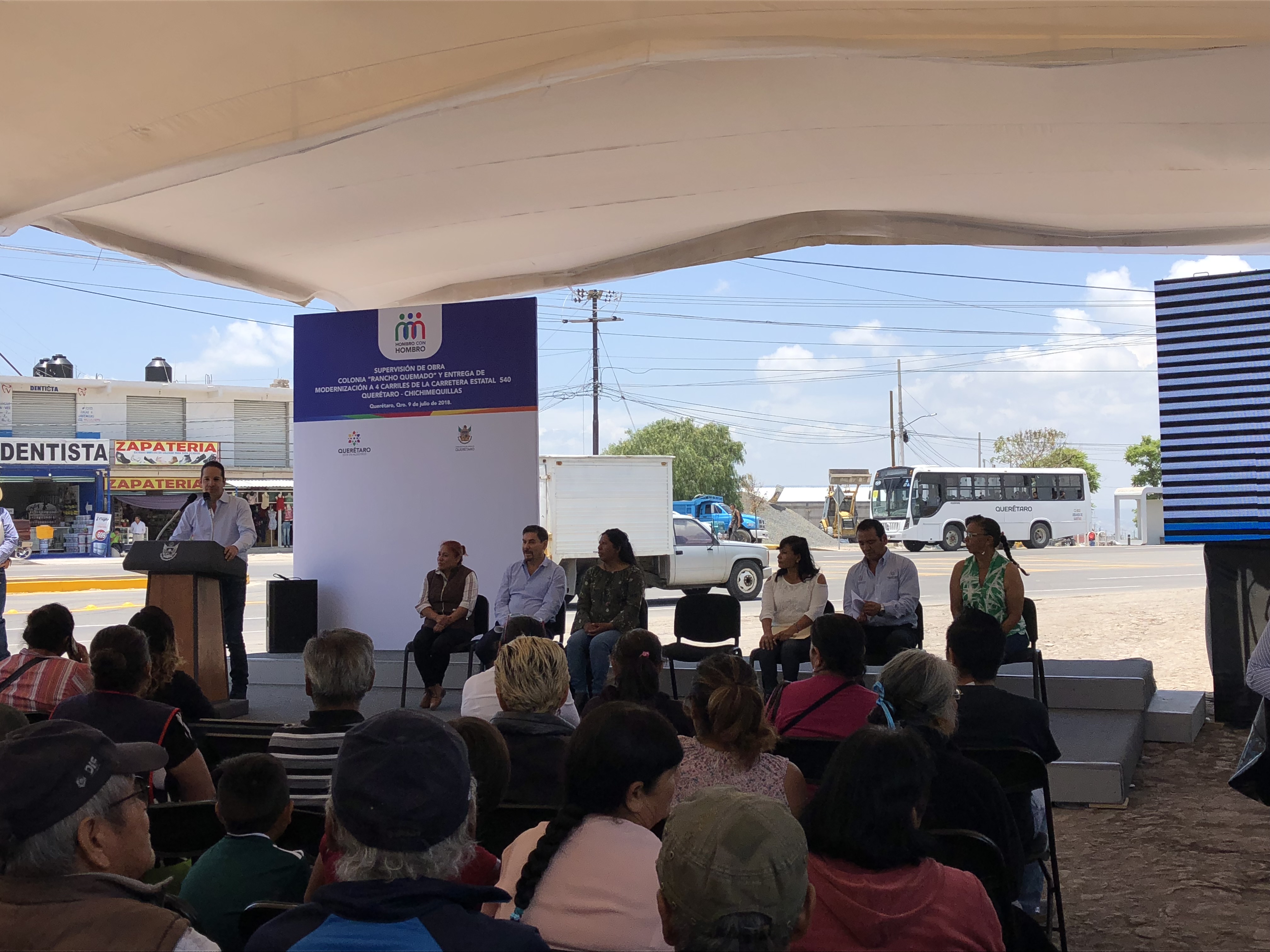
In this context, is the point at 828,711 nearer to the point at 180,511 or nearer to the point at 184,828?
the point at 184,828

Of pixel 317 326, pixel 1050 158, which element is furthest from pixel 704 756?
pixel 317 326

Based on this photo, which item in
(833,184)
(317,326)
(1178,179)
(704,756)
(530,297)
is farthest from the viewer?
(317,326)

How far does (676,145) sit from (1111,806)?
3.68 metres

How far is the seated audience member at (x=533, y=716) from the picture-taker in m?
2.81

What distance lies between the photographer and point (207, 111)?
389 cm

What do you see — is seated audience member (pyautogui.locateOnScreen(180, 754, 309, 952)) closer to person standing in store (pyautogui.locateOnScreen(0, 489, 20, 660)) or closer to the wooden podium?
the wooden podium

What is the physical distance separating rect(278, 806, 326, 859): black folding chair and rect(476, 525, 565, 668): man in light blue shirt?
4.26 meters

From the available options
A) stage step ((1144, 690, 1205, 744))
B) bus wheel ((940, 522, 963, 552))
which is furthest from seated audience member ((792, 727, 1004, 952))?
bus wheel ((940, 522, 963, 552))

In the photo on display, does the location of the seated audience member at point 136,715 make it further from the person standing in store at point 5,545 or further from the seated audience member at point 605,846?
the person standing in store at point 5,545

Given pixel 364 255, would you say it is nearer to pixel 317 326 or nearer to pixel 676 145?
pixel 317 326

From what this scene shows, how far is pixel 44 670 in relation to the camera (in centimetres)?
359

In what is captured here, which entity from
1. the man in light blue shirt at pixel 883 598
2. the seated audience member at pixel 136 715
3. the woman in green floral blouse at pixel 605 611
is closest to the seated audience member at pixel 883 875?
the seated audience member at pixel 136 715

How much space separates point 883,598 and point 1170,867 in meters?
2.52

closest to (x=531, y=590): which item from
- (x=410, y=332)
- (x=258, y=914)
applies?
(x=410, y=332)
